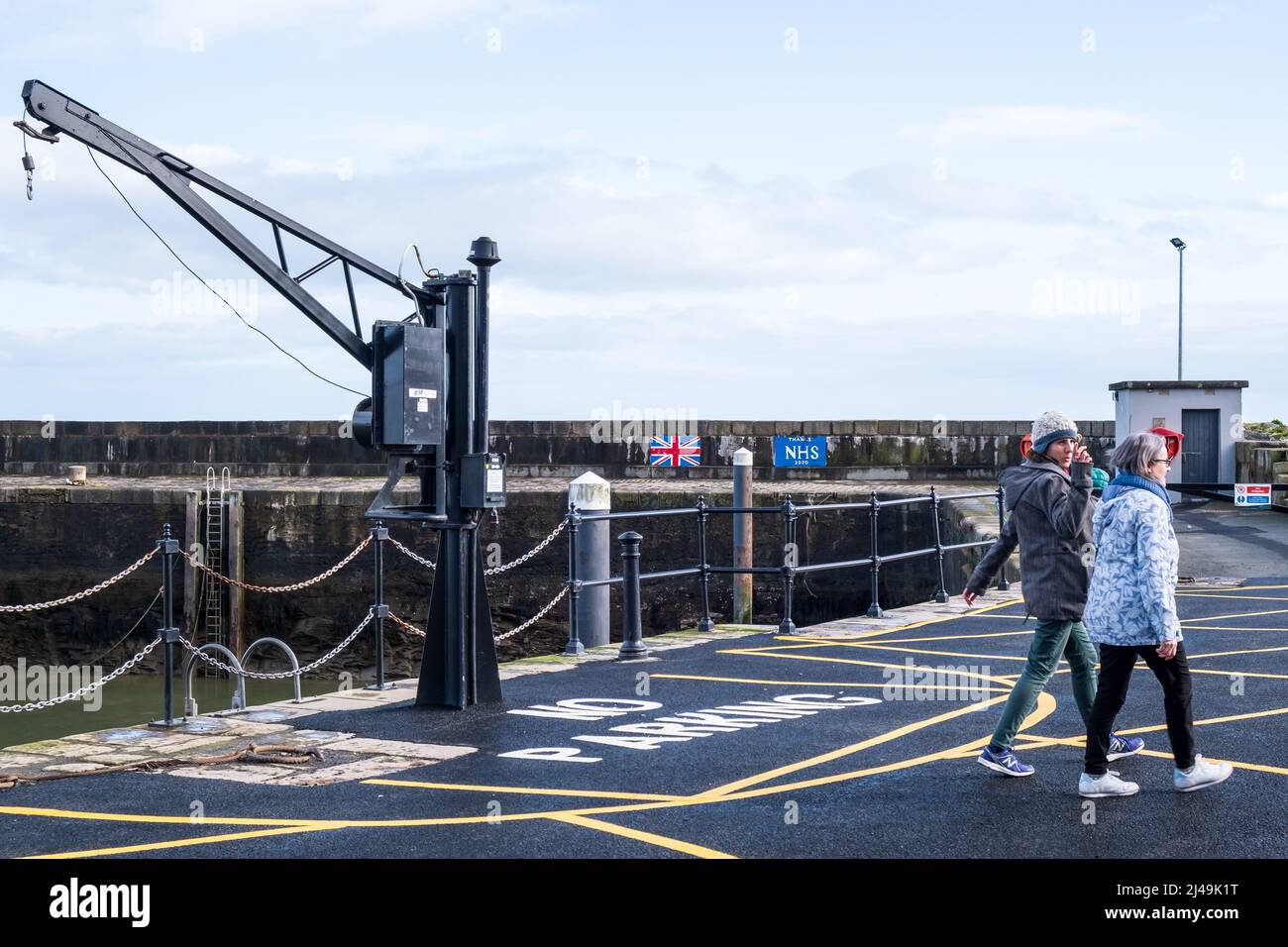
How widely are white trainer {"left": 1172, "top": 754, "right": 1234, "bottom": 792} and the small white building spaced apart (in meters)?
20.9

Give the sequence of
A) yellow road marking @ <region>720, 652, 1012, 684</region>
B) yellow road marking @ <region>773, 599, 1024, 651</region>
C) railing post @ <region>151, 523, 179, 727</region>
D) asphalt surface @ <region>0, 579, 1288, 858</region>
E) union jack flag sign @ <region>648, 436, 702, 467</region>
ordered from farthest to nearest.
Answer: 1. union jack flag sign @ <region>648, 436, 702, 467</region>
2. yellow road marking @ <region>773, 599, 1024, 651</region>
3. yellow road marking @ <region>720, 652, 1012, 684</region>
4. railing post @ <region>151, 523, 179, 727</region>
5. asphalt surface @ <region>0, 579, 1288, 858</region>

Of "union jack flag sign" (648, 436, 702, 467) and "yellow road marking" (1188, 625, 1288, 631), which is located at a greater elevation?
"union jack flag sign" (648, 436, 702, 467)

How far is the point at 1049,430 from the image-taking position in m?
7.14

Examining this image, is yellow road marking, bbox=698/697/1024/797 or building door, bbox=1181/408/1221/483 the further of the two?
building door, bbox=1181/408/1221/483

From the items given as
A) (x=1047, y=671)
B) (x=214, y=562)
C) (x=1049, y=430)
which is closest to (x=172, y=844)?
(x=1047, y=671)

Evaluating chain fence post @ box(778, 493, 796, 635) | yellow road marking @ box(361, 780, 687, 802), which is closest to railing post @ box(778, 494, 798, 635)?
chain fence post @ box(778, 493, 796, 635)

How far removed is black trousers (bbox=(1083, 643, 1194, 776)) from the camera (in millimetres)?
6562

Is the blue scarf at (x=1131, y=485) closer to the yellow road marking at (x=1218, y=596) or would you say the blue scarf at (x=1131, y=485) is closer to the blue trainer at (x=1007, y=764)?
the blue trainer at (x=1007, y=764)

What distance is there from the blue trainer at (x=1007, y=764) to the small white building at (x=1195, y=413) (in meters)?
20.8

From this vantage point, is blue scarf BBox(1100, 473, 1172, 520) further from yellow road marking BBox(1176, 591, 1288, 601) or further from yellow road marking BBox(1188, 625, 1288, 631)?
yellow road marking BBox(1176, 591, 1288, 601)

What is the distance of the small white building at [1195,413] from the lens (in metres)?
26.9

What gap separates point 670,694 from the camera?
408 inches

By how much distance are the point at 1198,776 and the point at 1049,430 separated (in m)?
1.75
